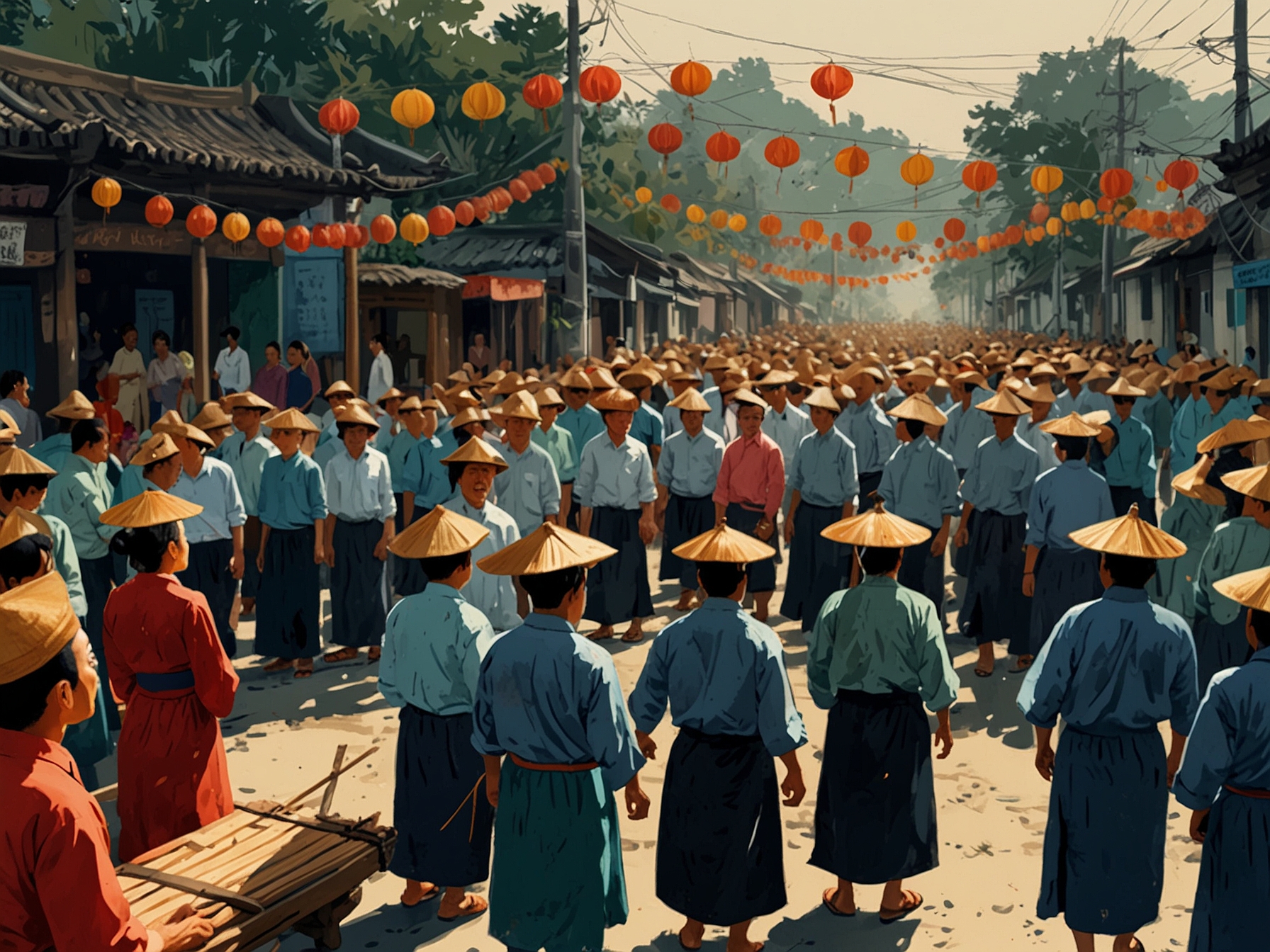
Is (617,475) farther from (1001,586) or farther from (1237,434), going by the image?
(1237,434)

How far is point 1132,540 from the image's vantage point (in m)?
4.45

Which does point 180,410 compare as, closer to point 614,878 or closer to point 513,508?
point 513,508

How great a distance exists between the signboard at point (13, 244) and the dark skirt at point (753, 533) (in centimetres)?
764

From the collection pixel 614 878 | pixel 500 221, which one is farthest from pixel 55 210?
pixel 500 221

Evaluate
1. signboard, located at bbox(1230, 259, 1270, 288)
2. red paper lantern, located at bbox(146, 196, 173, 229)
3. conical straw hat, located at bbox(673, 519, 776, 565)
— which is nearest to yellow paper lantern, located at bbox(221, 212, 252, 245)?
red paper lantern, located at bbox(146, 196, 173, 229)

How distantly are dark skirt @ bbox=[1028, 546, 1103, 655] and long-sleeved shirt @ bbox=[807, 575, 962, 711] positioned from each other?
10.6 ft

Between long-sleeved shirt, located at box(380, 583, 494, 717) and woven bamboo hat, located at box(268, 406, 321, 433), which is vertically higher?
woven bamboo hat, located at box(268, 406, 321, 433)

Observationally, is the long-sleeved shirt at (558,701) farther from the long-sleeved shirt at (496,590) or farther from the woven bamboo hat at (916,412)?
the woven bamboo hat at (916,412)

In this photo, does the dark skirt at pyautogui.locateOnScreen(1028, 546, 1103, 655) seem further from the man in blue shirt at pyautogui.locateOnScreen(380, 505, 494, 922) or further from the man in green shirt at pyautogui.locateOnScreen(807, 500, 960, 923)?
the man in blue shirt at pyautogui.locateOnScreen(380, 505, 494, 922)

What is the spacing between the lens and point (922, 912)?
5133 mm

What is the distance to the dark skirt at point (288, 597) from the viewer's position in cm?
841

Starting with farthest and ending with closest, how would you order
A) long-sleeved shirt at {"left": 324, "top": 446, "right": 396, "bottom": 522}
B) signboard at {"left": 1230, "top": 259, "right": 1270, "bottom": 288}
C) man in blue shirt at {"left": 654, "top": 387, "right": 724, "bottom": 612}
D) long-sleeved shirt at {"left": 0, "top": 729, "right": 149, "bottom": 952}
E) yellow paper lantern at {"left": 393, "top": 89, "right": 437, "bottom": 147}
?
1. signboard at {"left": 1230, "top": 259, "right": 1270, "bottom": 288}
2. yellow paper lantern at {"left": 393, "top": 89, "right": 437, "bottom": 147}
3. man in blue shirt at {"left": 654, "top": 387, "right": 724, "bottom": 612}
4. long-sleeved shirt at {"left": 324, "top": 446, "right": 396, "bottom": 522}
5. long-sleeved shirt at {"left": 0, "top": 729, "right": 149, "bottom": 952}

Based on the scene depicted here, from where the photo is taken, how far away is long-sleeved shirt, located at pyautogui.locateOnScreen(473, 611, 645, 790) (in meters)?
4.15

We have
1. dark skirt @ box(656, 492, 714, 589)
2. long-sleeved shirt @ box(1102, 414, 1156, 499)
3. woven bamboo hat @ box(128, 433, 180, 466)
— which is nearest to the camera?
woven bamboo hat @ box(128, 433, 180, 466)
